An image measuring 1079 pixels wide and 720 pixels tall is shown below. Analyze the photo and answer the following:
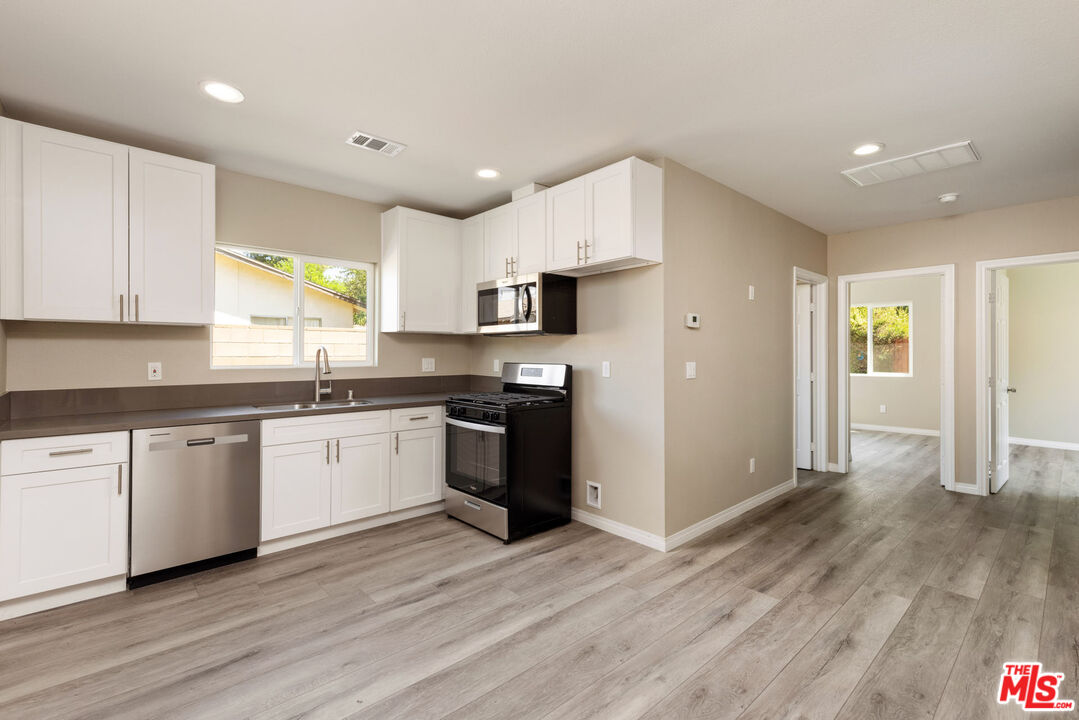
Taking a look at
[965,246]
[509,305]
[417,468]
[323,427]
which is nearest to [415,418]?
[417,468]

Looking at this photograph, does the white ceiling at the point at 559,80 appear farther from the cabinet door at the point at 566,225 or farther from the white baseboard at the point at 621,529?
the white baseboard at the point at 621,529

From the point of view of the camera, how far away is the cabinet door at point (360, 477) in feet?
11.1

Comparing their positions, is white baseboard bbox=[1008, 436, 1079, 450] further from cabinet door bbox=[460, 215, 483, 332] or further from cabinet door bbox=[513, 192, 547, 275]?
cabinet door bbox=[460, 215, 483, 332]

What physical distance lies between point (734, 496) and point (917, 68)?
285 centimetres

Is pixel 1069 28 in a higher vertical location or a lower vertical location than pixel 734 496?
higher

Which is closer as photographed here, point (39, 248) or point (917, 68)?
point (917, 68)

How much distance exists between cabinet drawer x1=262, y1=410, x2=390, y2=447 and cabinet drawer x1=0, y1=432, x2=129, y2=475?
0.70 meters

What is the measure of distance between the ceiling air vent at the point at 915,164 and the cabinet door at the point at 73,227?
453 centimetres

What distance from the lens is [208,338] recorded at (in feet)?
11.0

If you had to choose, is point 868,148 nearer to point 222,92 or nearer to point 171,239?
point 222,92

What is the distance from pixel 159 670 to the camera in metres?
1.99

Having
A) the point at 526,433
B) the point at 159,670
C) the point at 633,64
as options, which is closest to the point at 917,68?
the point at 633,64

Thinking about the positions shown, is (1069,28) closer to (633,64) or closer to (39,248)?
(633,64)

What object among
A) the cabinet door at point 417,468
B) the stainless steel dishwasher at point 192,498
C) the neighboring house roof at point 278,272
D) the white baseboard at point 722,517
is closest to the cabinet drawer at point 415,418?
the cabinet door at point 417,468
